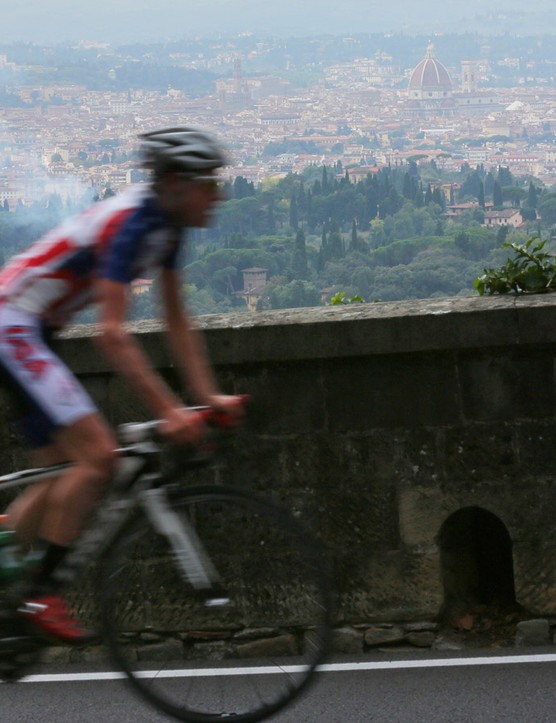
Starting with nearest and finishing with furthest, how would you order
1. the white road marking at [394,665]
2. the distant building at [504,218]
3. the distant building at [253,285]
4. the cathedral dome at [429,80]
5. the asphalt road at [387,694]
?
the asphalt road at [387,694] < the white road marking at [394,665] < the distant building at [253,285] < the distant building at [504,218] < the cathedral dome at [429,80]

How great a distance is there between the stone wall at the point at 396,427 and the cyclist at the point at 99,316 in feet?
6.24

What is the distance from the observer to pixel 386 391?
18.3ft

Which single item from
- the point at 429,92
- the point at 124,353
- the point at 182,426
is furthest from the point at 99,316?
the point at 429,92

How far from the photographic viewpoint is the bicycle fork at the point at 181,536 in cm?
371

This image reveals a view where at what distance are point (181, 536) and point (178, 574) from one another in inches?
7.4

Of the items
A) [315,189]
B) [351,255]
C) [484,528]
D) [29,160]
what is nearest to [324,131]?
[29,160]

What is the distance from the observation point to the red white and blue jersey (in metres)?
3.40

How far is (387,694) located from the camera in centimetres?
487

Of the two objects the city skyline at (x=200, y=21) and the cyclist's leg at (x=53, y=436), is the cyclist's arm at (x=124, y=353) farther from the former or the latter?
the city skyline at (x=200, y=21)

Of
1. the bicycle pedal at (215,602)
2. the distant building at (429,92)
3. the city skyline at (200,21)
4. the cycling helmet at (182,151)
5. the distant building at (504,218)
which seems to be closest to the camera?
the cycling helmet at (182,151)

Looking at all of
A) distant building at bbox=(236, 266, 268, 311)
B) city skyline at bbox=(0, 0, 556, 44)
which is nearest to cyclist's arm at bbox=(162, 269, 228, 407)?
distant building at bbox=(236, 266, 268, 311)

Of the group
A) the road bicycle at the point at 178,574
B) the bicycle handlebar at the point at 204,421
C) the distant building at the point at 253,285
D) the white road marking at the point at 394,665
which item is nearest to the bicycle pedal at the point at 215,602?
Answer: the road bicycle at the point at 178,574

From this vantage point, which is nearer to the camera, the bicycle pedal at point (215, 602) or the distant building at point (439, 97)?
the bicycle pedal at point (215, 602)

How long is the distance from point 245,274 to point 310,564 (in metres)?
39.6
